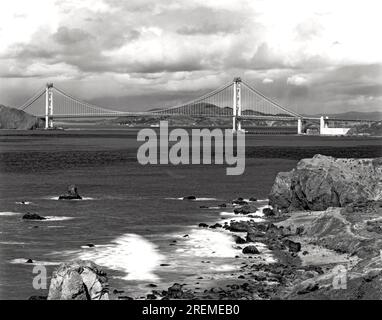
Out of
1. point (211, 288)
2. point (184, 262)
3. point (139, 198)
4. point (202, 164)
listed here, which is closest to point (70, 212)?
point (139, 198)

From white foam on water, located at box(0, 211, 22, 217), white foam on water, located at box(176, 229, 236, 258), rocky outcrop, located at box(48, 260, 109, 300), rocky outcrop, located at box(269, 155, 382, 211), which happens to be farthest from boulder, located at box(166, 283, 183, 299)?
white foam on water, located at box(0, 211, 22, 217)

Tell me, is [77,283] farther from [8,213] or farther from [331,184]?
[331,184]

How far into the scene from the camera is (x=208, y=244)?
38.8 m

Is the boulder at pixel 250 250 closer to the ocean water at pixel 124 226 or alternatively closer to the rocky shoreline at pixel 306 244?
the rocky shoreline at pixel 306 244

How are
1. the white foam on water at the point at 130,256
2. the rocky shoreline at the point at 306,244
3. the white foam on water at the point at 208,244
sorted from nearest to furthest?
the rocky shoreline at the point at 306,244 → the white foam on water at the point at 130,256 → the white foam on water at the point at 208,244

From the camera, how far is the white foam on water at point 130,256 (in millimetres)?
31792

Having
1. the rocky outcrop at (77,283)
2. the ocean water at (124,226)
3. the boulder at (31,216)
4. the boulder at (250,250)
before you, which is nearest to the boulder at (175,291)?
the ocean water at (124,226)

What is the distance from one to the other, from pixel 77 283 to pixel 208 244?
17.2m

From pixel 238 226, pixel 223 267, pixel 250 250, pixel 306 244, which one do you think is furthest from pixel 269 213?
pixel 223 267

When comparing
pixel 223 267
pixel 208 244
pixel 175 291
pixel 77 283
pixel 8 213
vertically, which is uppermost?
pixel 8 213

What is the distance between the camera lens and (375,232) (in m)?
35.8

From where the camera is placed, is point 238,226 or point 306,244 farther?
point 238,226

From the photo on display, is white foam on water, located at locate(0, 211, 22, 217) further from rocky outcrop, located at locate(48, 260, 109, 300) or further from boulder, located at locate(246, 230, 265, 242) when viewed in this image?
rocky outcrop, located at locate(48, 260, 109, 300)
